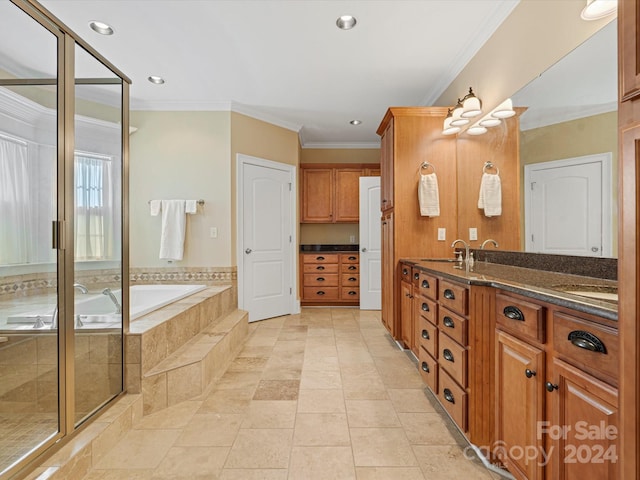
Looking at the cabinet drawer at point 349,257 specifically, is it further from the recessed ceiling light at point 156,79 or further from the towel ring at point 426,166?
the recessed ceiling light at point 156,79

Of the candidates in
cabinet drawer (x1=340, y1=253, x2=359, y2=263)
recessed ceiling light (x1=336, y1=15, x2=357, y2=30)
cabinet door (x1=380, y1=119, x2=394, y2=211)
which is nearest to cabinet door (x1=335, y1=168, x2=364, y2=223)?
cabinet drawer (x1=340, y1=253, x2=359, y2=263)

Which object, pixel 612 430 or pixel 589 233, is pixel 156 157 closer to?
pixel 589 233

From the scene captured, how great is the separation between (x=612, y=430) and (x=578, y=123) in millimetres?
1400

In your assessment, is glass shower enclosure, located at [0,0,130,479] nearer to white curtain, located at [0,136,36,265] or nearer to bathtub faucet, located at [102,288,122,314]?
white curtain, located at [0,136,36,265]

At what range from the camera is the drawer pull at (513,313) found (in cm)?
125

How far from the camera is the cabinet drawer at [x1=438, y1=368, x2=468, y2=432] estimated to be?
158 centimetres

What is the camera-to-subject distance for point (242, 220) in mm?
4027

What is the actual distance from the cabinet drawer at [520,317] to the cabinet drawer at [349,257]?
362cm

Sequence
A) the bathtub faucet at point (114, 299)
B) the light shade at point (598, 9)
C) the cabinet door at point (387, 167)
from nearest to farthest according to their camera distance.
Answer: the light shade at point (598, 9), the bathtub faucet at point (114, 299), the cabinet door at point (387, 167)

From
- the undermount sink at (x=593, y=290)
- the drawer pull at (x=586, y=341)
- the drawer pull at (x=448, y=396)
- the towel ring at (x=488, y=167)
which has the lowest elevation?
the drawer pull at (x=448, y=396)

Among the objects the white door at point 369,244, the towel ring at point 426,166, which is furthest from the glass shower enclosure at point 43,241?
the white door at point 369,244

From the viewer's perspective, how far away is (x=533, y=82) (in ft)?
6.53

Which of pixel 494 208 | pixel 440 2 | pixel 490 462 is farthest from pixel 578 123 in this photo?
pixel 490 462

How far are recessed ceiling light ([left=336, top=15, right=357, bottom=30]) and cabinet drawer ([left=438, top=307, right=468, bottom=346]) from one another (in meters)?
2.11
